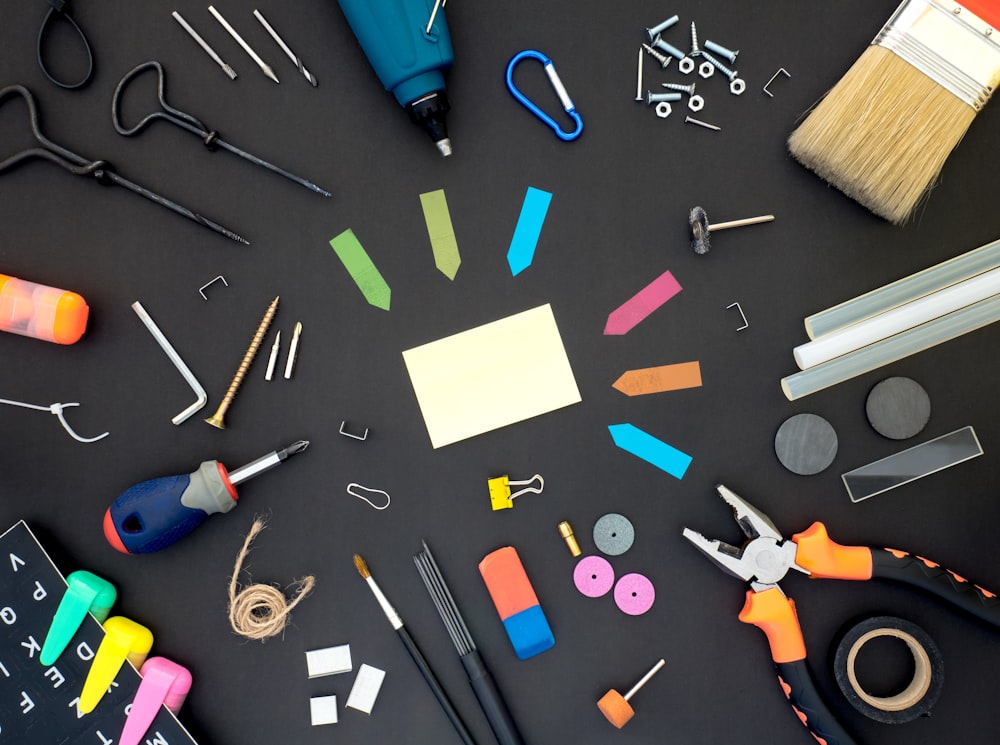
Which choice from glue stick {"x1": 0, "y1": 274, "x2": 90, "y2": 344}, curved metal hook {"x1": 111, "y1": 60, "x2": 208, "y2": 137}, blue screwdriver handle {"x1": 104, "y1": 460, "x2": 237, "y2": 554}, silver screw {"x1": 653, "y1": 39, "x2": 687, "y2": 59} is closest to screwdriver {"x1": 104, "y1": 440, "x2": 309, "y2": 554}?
blue screwdriver handle {"x1": 104, "y1": 460, "x2": 237, "y2": 554}

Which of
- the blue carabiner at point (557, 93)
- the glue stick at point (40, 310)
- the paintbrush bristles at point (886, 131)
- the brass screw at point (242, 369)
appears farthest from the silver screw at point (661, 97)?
the glue stick at point (40, 310)

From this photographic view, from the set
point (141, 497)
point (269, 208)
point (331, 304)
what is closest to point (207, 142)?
point (269, 208)

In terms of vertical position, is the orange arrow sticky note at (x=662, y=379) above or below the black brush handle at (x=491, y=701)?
above

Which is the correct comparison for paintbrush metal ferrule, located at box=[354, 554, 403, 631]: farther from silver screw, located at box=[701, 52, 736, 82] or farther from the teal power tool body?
silver screw, located at box=[701, 52, 736, 82]

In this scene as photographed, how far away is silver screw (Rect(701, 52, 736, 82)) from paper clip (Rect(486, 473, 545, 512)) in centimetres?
90

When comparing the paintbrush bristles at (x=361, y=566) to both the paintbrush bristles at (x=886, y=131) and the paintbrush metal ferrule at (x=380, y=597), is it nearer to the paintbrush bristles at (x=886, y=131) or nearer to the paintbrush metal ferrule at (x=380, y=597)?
the paintbrush metal ferrule at (x=380, y=597)

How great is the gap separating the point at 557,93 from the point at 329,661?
1247mm

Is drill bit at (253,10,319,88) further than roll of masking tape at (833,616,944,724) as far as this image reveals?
Yes

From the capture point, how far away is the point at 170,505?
134 cm

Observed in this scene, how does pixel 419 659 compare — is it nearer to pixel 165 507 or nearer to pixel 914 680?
pixel 165 507

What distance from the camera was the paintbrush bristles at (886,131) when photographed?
4.28ft

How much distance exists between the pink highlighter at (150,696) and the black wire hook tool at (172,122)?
100 cm

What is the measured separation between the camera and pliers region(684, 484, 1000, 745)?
1.31m

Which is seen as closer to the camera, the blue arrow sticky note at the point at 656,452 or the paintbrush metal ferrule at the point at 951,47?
the paintbrush metal ferrule at the point at 951,47
